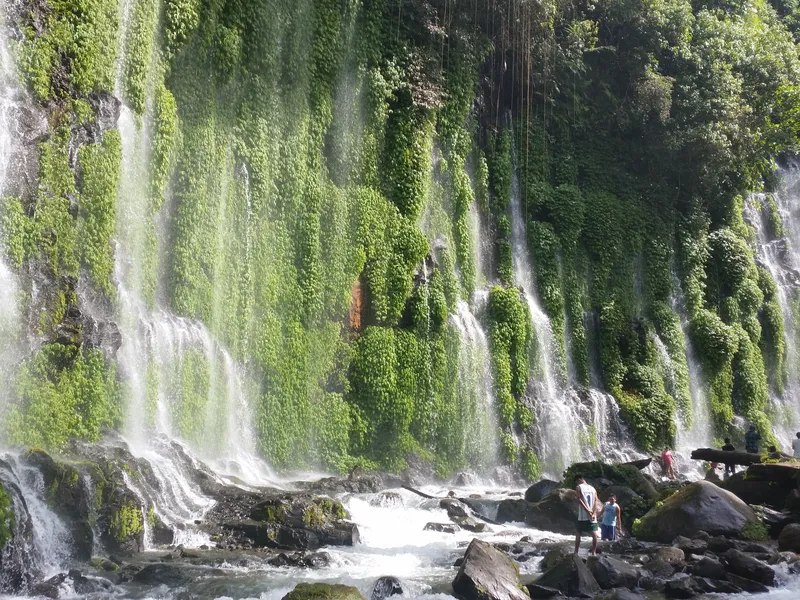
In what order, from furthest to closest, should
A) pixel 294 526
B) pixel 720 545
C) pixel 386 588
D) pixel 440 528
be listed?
pixel 440 528 → pixel 294 526 → pixel 720 545 → pixel 386 588

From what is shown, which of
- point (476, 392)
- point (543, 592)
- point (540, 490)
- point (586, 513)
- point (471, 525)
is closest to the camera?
point (543, 592)

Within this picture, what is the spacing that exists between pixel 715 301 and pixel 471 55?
14940 millimetres

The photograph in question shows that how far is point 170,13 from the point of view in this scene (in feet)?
69.4

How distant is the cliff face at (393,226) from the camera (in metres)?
18.1

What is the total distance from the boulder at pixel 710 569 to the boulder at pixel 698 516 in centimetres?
284

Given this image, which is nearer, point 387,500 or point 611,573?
point 611,573

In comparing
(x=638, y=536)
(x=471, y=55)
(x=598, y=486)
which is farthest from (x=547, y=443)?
(x=471, y=55)

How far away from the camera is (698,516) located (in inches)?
652

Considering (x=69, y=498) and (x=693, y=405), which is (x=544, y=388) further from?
(x=69, y=498)

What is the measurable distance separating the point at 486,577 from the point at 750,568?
14.6 ft

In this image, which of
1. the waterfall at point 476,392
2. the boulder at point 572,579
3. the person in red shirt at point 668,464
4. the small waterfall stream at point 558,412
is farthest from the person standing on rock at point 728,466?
the boulder at point 572,579

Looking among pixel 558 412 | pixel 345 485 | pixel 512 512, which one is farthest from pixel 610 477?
pixel 558 412

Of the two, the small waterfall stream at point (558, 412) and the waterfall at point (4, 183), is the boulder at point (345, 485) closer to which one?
the waterfall at point (4, 183)

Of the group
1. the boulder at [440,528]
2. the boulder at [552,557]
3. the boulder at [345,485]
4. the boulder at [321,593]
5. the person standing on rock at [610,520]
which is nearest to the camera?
the boulder at [321,593]
